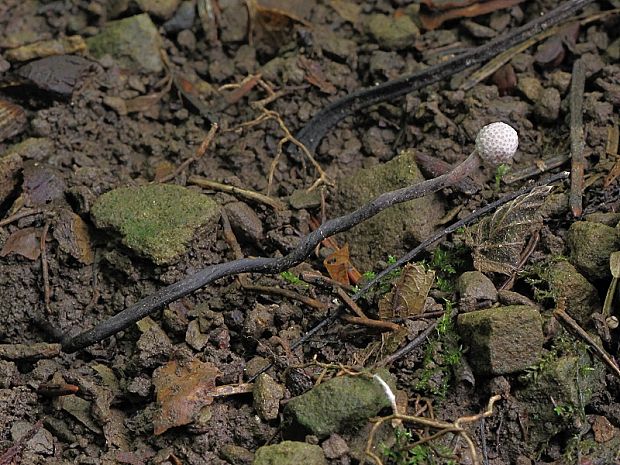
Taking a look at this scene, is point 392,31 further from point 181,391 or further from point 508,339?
point 181,391

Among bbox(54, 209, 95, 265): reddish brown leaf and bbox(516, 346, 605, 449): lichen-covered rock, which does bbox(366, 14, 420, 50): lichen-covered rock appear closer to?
bbox(54, 209, 95, 265): reddish brown leaf

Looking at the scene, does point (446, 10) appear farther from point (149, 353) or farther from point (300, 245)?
point (149, 353)

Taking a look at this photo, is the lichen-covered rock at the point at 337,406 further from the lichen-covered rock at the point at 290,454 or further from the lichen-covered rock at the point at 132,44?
the lichen-covered rock at the point at 132,44

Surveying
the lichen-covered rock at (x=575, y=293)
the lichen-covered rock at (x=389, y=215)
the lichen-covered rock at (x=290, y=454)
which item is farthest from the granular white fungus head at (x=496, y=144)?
the lichen-covered rock at (x=290, y=454)

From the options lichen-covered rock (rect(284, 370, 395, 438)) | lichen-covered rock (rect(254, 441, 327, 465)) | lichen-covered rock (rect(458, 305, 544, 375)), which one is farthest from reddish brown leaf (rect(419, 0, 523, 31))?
lichen-covered rock (rect(254, 441, 327, 465))

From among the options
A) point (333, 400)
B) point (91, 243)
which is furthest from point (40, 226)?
point (333, 400)

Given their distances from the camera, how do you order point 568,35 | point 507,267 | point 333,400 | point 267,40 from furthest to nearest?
1. point 267,40
2. point 568,35
3. point 507,267
4. point 333,400

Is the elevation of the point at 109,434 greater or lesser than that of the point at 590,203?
lesser
